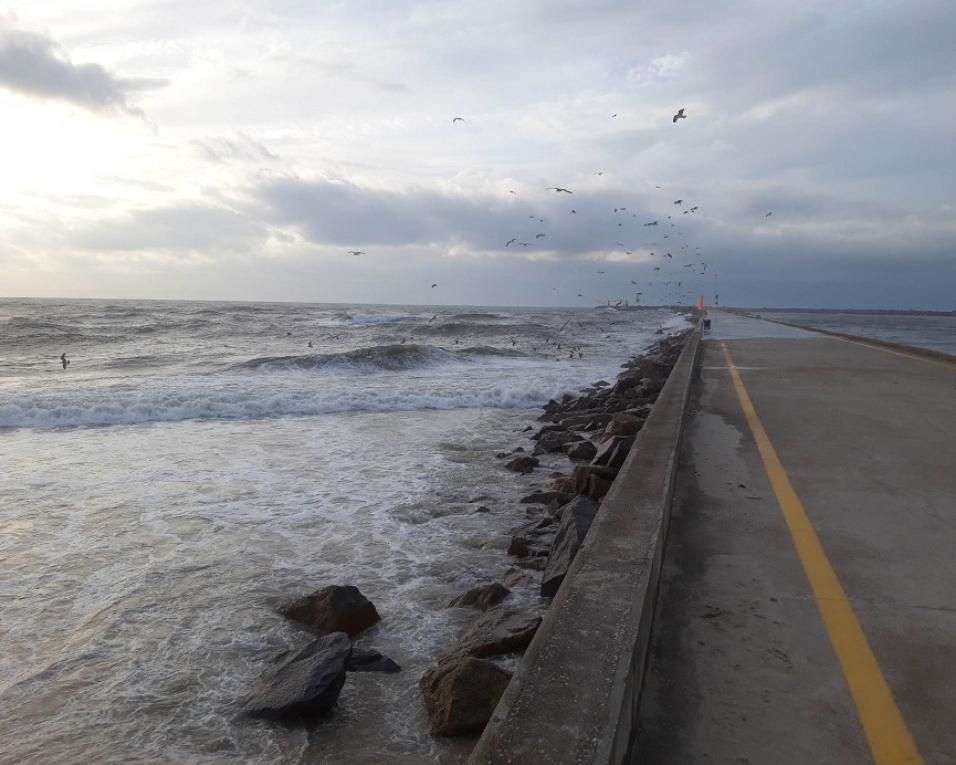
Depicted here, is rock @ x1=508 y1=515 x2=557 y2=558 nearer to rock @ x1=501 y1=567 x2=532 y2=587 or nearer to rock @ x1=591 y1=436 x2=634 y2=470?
rock @ x1=501 y1=567 x2=532 y2=587

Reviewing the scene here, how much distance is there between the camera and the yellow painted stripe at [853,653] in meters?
2.18

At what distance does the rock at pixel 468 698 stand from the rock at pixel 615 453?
3.69 m

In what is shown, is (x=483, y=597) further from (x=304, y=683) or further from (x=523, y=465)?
(x=523, y=465)

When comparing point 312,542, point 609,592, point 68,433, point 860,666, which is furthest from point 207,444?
point 860,666

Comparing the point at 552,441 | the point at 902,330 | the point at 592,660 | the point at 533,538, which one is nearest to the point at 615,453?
the point at 533,538

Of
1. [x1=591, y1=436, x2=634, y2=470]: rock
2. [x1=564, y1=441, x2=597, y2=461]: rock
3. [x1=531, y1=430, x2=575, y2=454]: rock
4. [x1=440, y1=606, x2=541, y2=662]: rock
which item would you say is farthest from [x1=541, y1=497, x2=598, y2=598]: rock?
[x1=531, y1=430, x2=575, y2=454]: rock

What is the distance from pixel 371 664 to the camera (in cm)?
361

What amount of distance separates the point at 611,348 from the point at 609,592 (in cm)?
2982

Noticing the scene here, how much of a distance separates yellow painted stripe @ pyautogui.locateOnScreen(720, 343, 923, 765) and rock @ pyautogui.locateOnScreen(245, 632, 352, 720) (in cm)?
235

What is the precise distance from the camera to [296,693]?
3.19 meters

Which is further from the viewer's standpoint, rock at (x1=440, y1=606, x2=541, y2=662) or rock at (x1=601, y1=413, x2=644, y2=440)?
rock at (x1=601, y1=413, x2=644, y2=440)

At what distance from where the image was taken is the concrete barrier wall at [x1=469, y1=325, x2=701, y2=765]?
6.12 feet

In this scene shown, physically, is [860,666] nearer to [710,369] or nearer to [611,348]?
[710,369]

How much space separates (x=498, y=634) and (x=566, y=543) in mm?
1213
